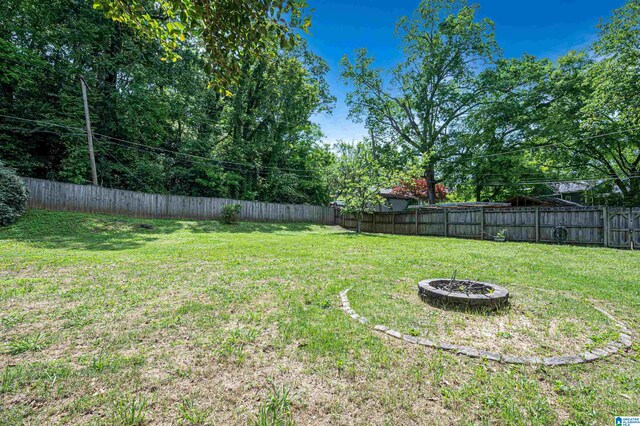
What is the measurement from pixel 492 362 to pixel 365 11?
473 inches

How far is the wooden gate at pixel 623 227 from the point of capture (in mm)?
9359

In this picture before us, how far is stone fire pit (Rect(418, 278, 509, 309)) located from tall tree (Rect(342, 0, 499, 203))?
17767mm

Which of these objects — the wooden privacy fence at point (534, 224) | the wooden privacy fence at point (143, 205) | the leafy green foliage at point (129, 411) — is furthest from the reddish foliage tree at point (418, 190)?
the leafy green foliage at point (129, 411)

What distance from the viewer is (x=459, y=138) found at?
20469 mm

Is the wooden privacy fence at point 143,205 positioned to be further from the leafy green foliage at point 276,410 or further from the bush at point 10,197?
the leafy green foliage at point 276,410

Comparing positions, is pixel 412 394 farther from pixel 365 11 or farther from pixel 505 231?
pixel 505 231

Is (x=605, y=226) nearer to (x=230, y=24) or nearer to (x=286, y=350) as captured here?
(x=286, y=350)

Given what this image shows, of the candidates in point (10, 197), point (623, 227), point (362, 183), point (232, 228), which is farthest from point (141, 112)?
point (623, 227)

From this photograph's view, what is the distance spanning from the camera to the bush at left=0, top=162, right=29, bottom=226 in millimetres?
9070

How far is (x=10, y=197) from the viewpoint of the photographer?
9.34m

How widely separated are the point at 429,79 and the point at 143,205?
22.0 metres

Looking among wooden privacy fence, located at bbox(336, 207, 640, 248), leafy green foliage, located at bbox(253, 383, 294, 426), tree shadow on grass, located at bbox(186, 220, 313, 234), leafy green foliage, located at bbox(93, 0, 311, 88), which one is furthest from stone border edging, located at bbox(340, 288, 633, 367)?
tree shadow on grass, located at bbox(186, 220, 313, 234)

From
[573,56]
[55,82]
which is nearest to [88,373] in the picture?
[55,82]

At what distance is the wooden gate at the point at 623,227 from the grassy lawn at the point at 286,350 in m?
6.89
